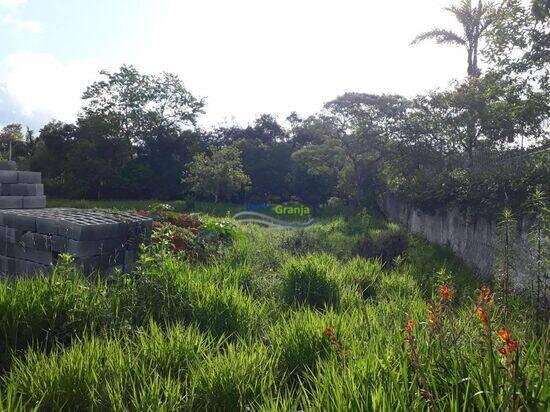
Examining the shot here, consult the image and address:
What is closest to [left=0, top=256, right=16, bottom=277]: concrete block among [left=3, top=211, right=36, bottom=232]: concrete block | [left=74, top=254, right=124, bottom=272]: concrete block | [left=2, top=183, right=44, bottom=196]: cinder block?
[left=3, top=211, right=36, bottom=232]: concrete block

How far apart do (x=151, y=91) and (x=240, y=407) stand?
40114 mm

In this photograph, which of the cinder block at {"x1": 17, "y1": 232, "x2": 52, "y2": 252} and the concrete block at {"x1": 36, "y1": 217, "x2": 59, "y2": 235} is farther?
the cinder block at {"x1": 17, "y1": 232, "x2": 52, "y2": 252}

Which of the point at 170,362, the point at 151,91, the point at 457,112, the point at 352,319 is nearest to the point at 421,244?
the point at 457,112

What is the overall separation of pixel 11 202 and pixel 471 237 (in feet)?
29.9

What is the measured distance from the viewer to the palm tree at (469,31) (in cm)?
1672

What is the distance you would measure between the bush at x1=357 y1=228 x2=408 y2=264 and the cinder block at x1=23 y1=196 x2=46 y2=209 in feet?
21.0

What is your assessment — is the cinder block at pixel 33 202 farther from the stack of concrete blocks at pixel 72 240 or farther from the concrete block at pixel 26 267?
the concrete block at pixel 26 267

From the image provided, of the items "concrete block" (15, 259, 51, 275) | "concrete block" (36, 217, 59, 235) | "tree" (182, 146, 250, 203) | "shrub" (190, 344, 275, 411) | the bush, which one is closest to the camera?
"shrub" (190, 344, 275, 411)

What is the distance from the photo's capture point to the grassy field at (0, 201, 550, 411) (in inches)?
85.3

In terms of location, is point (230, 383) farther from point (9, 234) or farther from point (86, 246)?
point (9, 234)

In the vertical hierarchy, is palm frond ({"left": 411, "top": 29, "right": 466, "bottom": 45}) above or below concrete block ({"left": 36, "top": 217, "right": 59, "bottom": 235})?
above

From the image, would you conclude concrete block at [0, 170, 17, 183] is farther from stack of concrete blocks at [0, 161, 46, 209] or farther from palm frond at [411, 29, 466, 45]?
palm frond at [411, 29, 466, 45]

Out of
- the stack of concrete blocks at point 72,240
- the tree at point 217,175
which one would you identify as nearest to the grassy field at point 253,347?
the stack of concrete blocks at point 72,240

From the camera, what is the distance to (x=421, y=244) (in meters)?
12.3
